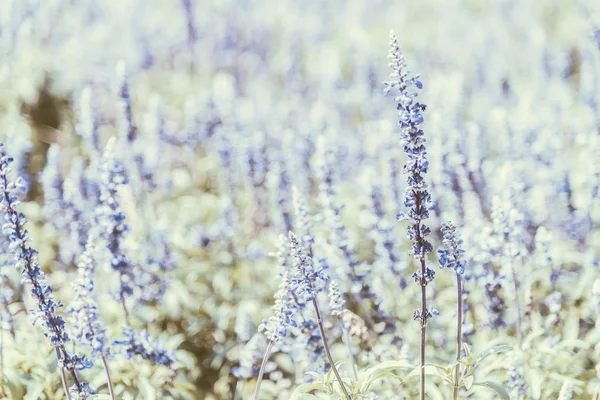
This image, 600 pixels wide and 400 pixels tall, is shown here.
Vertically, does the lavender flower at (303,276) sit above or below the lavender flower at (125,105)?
below

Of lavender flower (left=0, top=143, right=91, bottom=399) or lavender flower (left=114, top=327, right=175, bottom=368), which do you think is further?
lavender flower (left=114, top=327, right=175, bottom=368)

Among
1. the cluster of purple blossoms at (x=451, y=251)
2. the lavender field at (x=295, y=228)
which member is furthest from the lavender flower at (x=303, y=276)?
the cluster of purple blossoms at (x=451, y=251)

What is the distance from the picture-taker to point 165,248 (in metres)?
7.56

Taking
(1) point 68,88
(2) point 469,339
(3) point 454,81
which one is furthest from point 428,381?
(1) point 68,88

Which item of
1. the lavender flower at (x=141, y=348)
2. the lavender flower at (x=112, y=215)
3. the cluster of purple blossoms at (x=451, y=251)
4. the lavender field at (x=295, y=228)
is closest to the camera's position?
the cluster of purple blossoms at (x=451, y=251)

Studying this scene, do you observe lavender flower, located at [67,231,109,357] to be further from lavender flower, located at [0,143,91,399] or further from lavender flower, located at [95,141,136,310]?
lavender flower, located at [95,141,136,310]

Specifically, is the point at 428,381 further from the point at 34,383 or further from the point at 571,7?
the point at 571,7

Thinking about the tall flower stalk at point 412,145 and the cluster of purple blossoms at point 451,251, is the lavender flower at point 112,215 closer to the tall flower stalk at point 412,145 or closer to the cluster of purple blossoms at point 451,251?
the tall flower stalk at point 412,145

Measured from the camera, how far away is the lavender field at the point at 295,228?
4.75 m

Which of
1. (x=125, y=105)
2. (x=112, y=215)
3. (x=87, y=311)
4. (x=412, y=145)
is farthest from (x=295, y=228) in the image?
(x=412, y=145)

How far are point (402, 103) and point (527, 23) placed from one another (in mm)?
11331

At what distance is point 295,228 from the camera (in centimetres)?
771

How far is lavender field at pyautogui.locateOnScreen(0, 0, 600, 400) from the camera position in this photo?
4.75 m

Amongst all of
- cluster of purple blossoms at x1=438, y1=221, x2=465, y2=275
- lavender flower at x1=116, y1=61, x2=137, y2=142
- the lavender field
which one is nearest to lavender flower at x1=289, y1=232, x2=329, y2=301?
the lavender field
